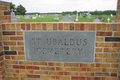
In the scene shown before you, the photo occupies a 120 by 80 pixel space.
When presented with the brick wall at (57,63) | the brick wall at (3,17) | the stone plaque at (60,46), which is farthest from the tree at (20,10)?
the stone plaque at (60,46)

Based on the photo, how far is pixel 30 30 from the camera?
241cm

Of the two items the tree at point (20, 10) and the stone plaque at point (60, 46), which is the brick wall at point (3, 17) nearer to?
the stone plaque at point (60, 46)

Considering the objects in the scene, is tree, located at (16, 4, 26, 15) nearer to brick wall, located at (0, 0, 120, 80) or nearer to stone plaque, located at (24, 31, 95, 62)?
brick wall, located at (0, 0, 120, 80)

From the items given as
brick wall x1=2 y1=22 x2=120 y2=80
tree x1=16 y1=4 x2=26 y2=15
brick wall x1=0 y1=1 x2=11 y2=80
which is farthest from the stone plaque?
tree x1=16 y1=4 x2=26 y2=15

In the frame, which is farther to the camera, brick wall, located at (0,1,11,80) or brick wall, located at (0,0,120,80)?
brick wall, located at (0,1,11,80)

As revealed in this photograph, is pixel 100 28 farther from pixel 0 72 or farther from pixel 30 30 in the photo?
pixel 0 72

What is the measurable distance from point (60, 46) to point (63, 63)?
0.35 metres

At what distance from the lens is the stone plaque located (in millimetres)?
2342

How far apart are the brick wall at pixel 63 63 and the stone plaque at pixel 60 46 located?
0.08 metres

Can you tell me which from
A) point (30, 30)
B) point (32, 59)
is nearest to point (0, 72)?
point (32, 59)

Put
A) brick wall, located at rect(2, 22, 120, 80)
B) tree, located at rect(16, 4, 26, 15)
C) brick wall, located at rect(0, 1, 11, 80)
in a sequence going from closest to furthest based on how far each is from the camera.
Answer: brick wall, located at rect(2, 22, 120, 80), brick wall, located at rect(0, 1, 11, 80), tree, located at rect(16, 4, 26, 15)

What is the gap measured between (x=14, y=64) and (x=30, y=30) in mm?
819

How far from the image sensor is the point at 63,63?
2.45 meters

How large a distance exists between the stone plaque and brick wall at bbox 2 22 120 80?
3.1 inches
